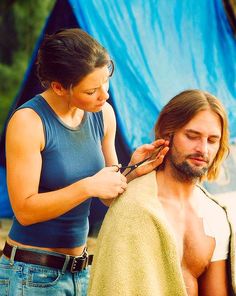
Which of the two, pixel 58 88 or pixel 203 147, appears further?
pixel 203 147

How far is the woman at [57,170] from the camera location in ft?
6.94

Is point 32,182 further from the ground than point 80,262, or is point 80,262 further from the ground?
point 32,182

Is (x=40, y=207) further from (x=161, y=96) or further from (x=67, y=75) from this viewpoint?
(x=161, y=96)

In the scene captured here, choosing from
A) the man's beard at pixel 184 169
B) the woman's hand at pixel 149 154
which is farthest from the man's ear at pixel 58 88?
the man's beard at pixel 184 169

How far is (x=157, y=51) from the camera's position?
5051 millimetres

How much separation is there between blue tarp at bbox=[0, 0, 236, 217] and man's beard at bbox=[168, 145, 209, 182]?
1.89 metres

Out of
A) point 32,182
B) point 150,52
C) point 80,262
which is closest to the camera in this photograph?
point 32,182

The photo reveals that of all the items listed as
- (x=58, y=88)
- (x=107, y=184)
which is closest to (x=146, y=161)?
(x=107, y=184)

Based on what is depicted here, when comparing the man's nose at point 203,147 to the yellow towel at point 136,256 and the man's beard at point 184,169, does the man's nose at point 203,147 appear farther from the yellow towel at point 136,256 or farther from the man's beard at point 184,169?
the yellow towel at point 136,256

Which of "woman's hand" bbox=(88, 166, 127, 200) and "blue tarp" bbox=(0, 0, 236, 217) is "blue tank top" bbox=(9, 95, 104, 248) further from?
"blue tarp" bbox=(0, 0, 236, 217)

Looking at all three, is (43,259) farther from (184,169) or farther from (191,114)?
(191,114)

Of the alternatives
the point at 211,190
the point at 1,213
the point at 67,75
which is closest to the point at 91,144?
the point at 67,75

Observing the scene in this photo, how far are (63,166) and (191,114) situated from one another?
0.55m

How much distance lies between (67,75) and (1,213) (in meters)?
3.26
